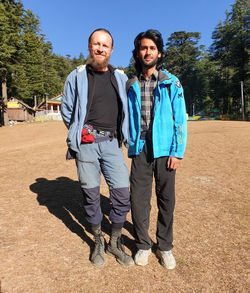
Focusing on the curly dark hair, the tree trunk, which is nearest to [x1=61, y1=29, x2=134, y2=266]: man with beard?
the curly dark hair

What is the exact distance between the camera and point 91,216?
2689 millimetres

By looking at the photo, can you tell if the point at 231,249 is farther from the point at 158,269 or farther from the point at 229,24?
the point at 229,24

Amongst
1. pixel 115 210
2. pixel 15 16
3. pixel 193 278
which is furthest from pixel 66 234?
pixel 15 16

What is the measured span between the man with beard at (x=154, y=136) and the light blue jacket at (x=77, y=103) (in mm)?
87

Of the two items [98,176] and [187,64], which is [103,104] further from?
[187,64]

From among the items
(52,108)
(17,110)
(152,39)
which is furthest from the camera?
(52,108)

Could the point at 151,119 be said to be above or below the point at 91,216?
above

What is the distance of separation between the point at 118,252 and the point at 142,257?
11.0 inches

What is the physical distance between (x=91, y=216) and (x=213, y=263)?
146 cm

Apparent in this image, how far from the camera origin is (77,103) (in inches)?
101

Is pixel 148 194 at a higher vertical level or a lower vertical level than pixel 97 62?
lower

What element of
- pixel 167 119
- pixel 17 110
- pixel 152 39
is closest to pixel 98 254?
pixel 167 119

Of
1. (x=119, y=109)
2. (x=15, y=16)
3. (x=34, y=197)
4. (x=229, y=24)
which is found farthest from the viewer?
(x=229, y=24)

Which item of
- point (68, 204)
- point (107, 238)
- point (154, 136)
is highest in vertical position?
point (154, 136)
